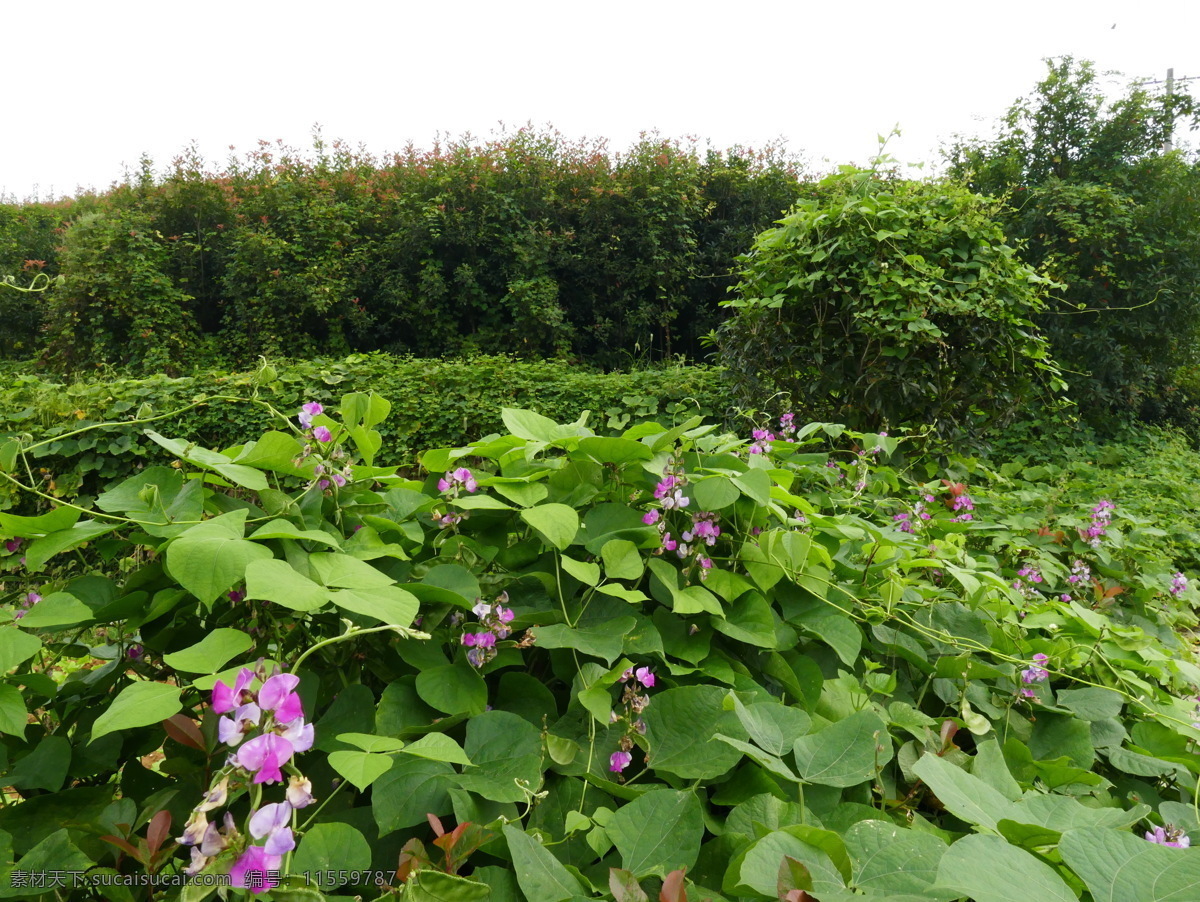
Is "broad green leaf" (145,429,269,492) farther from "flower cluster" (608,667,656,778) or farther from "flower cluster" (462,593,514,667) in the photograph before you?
"flower cluster" (608,667,656,778)

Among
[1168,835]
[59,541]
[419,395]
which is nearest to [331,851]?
[59,541]

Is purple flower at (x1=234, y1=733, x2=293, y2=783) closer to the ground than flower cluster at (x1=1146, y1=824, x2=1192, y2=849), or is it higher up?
higher up

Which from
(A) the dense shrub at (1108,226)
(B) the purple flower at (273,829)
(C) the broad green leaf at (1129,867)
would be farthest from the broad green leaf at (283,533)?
(A) the dense shrub at (1108,226)

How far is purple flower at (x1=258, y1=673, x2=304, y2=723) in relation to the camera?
0.59 metres

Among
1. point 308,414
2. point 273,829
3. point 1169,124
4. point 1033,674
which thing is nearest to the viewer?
point 273,829

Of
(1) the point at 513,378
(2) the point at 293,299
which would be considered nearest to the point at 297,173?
(2) the point at 293,299

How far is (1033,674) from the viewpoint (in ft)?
4.35

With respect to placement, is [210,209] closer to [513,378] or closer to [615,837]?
[513,378]

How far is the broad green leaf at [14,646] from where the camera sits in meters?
0.76

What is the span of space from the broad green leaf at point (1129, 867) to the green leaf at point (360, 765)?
23.3 inches

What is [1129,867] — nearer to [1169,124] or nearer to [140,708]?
[140,708]

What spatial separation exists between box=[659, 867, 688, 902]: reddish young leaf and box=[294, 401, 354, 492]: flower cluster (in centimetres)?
69

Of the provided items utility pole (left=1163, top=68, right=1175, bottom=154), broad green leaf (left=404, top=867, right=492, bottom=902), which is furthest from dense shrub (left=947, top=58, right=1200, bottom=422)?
broad green leaf (left=404, top=867, right=492, bottom=902)

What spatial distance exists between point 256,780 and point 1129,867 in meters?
0.71
